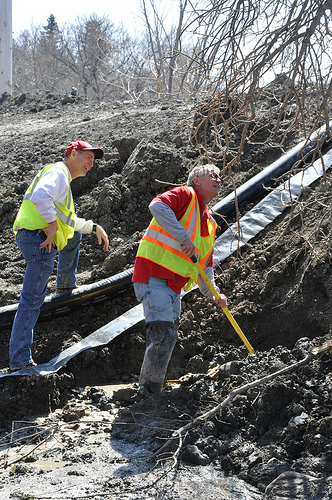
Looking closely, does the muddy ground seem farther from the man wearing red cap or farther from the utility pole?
the utility pole

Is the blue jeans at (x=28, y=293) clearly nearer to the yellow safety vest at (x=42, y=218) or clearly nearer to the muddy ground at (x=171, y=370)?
the yellow safety vest at (x=42, y=218)

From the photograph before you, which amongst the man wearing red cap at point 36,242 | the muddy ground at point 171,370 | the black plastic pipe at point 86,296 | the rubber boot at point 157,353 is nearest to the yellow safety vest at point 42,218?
the man wearing red cap at point 36,242

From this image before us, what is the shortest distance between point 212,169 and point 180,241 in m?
0.67

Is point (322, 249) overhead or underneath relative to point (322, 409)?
overhead

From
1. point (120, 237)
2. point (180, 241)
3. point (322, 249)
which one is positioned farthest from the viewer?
point (120, 237)

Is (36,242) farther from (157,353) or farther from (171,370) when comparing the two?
(171,370)

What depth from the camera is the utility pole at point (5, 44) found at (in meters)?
12.9

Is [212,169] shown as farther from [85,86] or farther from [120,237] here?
[85,86]

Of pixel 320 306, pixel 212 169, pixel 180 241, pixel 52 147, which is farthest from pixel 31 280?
pixel 52 147

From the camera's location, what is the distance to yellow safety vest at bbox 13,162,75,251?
13.6ft

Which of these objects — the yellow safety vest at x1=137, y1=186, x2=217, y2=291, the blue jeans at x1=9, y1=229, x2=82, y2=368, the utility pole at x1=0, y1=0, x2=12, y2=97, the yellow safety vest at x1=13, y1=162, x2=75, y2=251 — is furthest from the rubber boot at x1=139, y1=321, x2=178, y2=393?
the utility pole at x1=0, y1=0, x2=12, y2=97

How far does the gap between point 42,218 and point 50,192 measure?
253 mm

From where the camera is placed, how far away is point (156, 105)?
939 cm

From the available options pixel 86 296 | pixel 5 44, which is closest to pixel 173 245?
pixel 86 296
